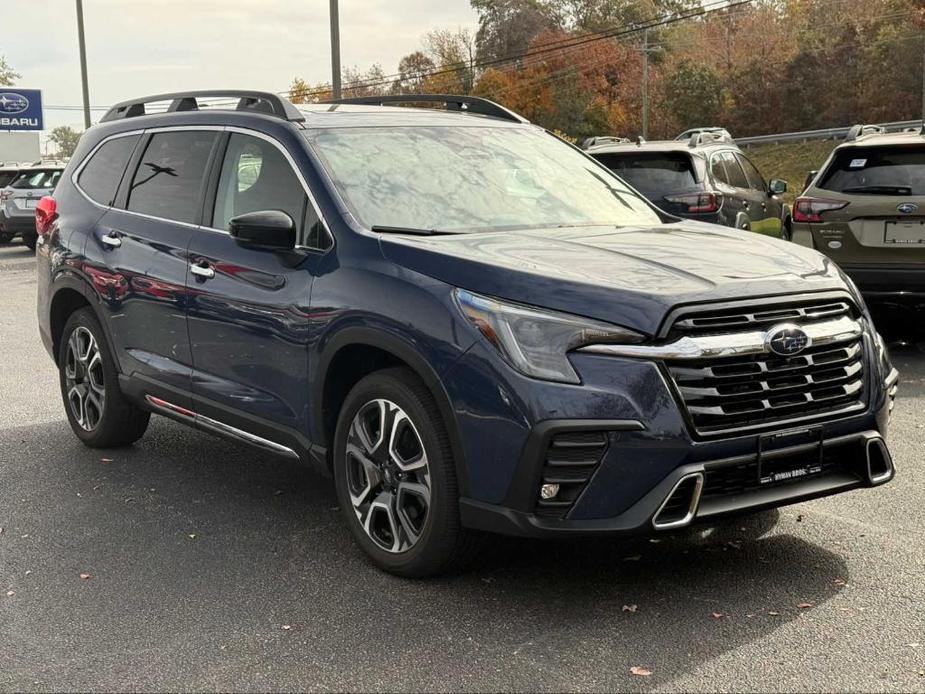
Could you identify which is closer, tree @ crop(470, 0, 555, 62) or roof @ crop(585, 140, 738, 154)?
roof @ crop(585, 140, 738, 154)

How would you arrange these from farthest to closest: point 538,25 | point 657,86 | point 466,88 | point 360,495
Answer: point 538,25 → point 466,88 → point 657,86 → point 360,495

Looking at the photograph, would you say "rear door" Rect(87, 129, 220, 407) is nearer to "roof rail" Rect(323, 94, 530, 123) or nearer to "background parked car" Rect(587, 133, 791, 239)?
"roof rail" Rect(323, 94, 530, 123)

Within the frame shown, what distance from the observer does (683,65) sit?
66312mm

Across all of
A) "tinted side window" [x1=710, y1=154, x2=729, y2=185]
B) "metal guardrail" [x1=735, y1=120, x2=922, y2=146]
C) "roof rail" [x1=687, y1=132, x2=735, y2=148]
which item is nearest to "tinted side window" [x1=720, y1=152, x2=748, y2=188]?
"tinted side window" [x1=710, y1=154, x2=729, y2=185]

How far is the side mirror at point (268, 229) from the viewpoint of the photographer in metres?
4.85

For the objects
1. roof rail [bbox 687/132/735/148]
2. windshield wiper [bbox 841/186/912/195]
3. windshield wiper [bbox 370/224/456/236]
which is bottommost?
windshield wiper [bbox 841/186/912/195]

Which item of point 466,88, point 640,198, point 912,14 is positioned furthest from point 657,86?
point 640,198

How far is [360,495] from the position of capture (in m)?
4.70

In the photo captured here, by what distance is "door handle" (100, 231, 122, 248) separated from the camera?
623 centimetres

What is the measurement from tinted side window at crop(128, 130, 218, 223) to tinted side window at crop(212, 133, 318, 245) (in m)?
0.20

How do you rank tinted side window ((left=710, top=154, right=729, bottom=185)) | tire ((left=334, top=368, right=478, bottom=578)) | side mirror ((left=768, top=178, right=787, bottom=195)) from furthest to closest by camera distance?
1. tinted side window ((left=710, top=154, right=729, bottom=185))
2. side mirror ((left=768, top=178, right=787, bottom=195))
3. tire ((left=334, top=368, right=478, bottom=578))

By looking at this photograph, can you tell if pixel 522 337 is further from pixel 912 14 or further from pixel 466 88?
pixel 466 88

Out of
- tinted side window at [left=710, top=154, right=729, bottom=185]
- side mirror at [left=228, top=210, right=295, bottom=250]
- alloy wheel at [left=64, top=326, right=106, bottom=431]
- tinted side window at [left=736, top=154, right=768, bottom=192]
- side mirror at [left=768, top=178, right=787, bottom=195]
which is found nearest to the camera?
side mirror at [left=228, top=210, right=295, bottom=250]

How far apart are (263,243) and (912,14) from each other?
192ft
